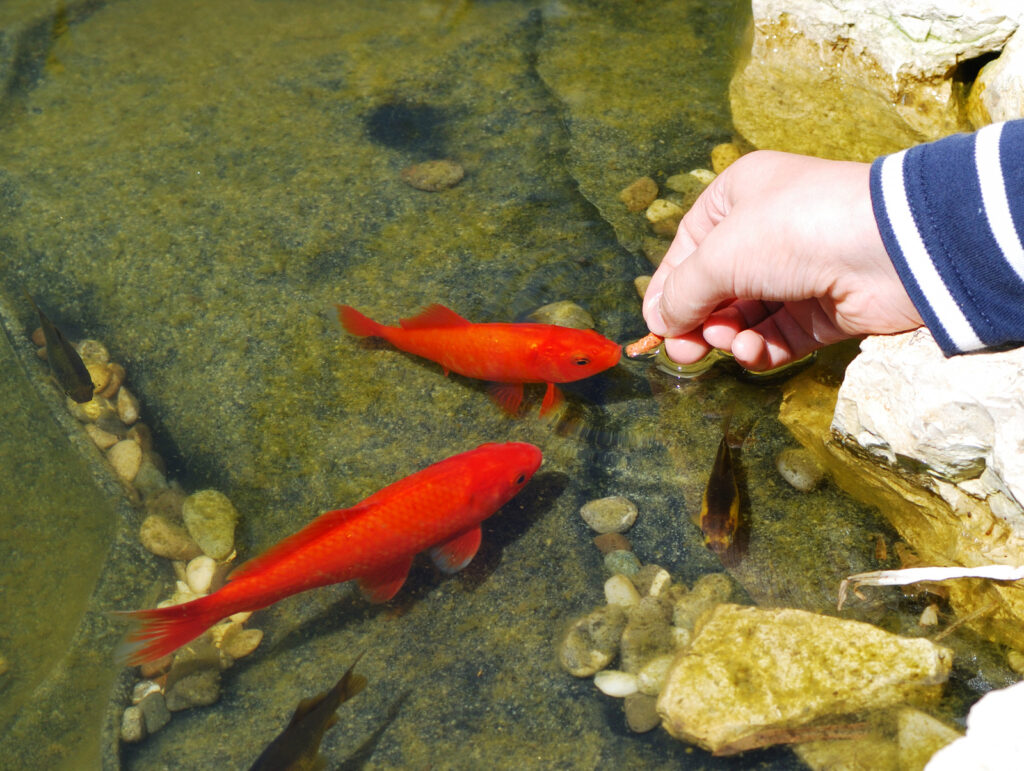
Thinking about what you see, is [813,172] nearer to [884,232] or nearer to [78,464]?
[884,232]

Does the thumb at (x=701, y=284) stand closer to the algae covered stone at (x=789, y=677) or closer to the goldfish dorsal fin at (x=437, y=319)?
the goldfish dorsal fin at (x=437, y=319)

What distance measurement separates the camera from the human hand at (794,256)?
276 cm

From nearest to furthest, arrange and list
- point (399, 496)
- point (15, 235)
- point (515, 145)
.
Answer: point (399, 496) → point (15, 235) → point (515, 145)

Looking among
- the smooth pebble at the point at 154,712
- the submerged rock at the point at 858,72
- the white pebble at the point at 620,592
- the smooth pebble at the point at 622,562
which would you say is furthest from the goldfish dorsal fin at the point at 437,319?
the submerged rock at the point at 858,72

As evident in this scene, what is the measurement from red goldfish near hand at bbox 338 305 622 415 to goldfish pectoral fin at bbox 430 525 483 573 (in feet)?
2.39

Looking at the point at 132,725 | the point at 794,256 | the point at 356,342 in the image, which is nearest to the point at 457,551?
the point at 356,342

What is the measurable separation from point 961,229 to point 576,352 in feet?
5.51

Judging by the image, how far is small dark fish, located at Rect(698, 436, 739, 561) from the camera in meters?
3.29

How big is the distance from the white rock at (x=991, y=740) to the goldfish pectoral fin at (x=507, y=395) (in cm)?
230

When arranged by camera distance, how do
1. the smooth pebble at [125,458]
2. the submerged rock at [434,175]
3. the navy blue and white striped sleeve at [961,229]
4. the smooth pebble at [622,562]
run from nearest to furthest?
the navy blue and white striped sleeve at [961,229], the smooth pebble at [622,562], the smooth pebble at [125,458], the submerged rock at [434,175]

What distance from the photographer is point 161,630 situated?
10.1ft

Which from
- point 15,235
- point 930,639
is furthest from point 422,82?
point 930,639

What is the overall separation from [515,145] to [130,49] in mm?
3353

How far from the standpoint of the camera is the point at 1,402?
4184 millimetres
